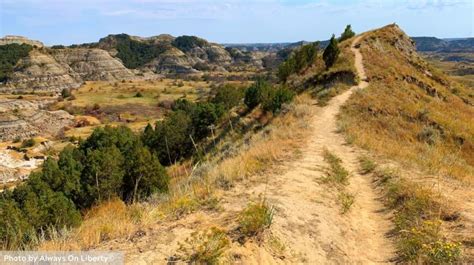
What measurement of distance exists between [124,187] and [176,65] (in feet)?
565

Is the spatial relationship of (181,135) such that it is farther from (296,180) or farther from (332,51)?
(296,180)

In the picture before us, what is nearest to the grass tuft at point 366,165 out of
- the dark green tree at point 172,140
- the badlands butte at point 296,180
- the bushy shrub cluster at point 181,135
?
the badlands butte at point 296,180

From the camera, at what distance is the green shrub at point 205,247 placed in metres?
5.44

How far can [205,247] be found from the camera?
560 centimetres

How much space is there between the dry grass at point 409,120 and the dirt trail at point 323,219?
259 centimetres

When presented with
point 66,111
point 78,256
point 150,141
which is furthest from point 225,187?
point 66,111

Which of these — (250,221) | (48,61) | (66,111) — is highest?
(48,61)

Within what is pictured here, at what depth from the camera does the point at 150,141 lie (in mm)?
43500

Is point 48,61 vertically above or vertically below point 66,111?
above

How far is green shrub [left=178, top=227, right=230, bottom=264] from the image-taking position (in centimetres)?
544

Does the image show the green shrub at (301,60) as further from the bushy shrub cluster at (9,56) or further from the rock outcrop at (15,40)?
the rock outcrop at (15,40)

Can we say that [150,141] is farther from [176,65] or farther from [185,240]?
[176,65]

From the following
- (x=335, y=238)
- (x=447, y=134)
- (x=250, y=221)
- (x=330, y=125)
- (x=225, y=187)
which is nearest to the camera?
(x=250, y=221)

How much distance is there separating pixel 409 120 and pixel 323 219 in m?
17.4
